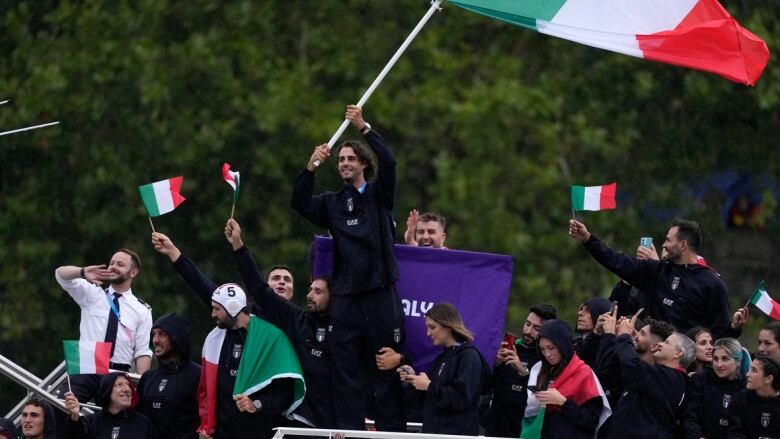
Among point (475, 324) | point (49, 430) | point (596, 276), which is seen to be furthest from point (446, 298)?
point (596, 276)

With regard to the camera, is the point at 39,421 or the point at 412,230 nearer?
the point at 39,421

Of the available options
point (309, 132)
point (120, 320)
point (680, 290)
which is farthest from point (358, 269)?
point (309, 132)

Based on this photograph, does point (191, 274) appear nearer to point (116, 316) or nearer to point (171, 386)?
point (171, 386)

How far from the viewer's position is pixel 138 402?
574 inches

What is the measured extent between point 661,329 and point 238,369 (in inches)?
114

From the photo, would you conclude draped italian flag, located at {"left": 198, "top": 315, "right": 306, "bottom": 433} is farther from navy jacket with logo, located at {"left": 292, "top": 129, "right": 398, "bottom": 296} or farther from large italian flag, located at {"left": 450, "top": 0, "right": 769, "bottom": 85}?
large italian flag, located at {"left": 450, "top": 0, "right": 769, "bottom": 85}

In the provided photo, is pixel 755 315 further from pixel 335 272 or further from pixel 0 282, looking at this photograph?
pixel 335 272

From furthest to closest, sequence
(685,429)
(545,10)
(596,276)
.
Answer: (596,276)
(545,10)
(685,429)

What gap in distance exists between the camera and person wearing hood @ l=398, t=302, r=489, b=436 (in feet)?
43.0

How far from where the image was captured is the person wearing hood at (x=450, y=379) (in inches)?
516

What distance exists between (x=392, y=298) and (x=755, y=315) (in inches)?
424

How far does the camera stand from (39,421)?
1452cm

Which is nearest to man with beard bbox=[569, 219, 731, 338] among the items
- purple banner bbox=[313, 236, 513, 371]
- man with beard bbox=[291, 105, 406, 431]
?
purple banner bbox=[313, 236, 513, 371]

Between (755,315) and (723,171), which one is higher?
(723,171)
